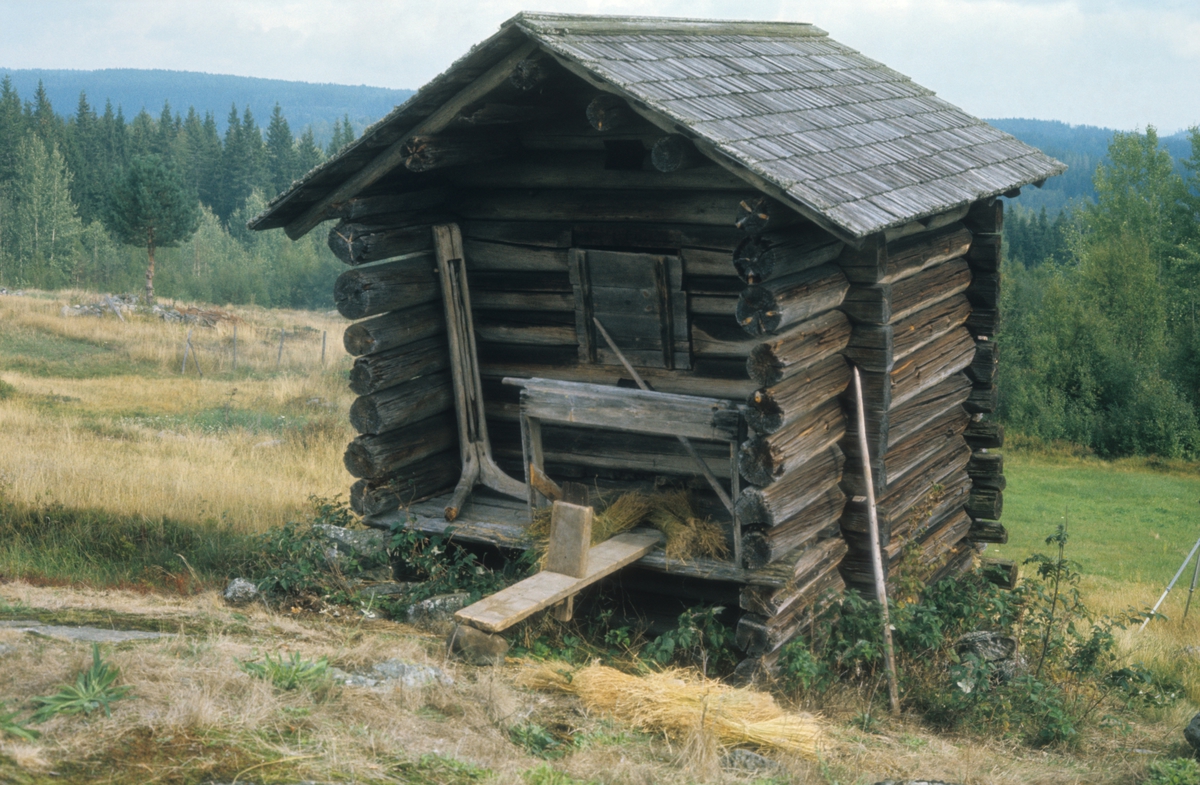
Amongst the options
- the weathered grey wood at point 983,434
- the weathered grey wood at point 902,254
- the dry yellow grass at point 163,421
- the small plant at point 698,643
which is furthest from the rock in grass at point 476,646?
the weathered grey wood at point 983,434

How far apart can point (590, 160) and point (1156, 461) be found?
2653 centimetres

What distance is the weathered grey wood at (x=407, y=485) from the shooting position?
7988 millimetres

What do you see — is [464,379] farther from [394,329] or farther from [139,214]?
[139,214]

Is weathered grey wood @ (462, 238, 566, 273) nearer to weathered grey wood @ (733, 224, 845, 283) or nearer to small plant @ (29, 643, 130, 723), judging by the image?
weathered grey wood @ (733, 224, 845, 283)

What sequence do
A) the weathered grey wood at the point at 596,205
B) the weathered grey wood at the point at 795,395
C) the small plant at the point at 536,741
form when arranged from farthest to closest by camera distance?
the weathered grey wood at the point at 596,205 → the weathered grey wood at the point at 795,395 → the small plant at the point at 536,741

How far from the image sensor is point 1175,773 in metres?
5.39

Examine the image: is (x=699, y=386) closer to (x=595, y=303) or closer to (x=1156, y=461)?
(x=595, y=303)

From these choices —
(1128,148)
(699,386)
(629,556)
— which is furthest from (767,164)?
(1128,148)

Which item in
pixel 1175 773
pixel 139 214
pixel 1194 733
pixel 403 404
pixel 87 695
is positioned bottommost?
pixel 1194 733

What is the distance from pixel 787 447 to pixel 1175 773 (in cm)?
261

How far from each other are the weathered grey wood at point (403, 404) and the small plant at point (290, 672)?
282 cm

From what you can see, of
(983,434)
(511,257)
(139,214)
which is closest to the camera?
(511,257)

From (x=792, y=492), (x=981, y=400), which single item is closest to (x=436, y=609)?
(x=792, y=492)

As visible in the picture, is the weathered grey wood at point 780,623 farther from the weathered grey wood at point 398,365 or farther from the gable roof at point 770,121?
the weathered grey wood at point 398,365
